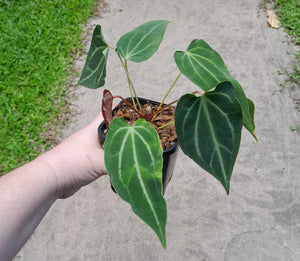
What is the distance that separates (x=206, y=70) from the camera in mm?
648

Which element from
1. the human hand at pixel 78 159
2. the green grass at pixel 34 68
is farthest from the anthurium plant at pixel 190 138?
the green grass at pixel 34 68

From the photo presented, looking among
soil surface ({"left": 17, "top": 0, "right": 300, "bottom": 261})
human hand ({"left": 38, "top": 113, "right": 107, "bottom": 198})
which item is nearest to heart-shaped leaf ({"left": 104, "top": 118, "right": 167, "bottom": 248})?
human hand ({"left": 38, "top": 113, "right": 107, "bottom": 198})

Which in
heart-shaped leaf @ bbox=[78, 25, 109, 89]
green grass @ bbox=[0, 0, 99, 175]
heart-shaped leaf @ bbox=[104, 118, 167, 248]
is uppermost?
heart-shaped leaf @ bbox=[78, 25, 109, 89]

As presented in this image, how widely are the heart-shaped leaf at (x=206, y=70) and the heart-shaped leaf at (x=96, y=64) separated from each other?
19 cm

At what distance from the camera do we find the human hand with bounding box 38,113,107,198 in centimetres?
95

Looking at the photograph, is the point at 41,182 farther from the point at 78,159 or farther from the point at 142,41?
the point at 142,41

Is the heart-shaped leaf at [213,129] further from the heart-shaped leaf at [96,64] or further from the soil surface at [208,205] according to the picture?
the soil surface at [208,205]

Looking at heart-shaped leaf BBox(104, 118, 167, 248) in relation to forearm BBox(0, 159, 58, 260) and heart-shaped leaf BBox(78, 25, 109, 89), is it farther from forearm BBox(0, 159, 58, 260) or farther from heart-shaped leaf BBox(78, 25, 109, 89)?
forearm BBox(0, 159, 58, 260)

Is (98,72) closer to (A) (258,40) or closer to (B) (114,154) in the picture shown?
(B) (114,154)

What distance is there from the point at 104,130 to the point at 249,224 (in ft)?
2.85

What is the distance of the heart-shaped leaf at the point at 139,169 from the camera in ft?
1.76

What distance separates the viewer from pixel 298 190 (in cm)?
143

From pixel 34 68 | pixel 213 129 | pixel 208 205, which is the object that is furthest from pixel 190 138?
pixel 34 68

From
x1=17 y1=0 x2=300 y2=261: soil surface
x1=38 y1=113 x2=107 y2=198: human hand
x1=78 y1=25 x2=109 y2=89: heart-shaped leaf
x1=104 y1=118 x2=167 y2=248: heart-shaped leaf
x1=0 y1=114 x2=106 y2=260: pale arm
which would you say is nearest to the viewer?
x1=104 y1=118 x2=167 y2=248: heart-shaped leaf
